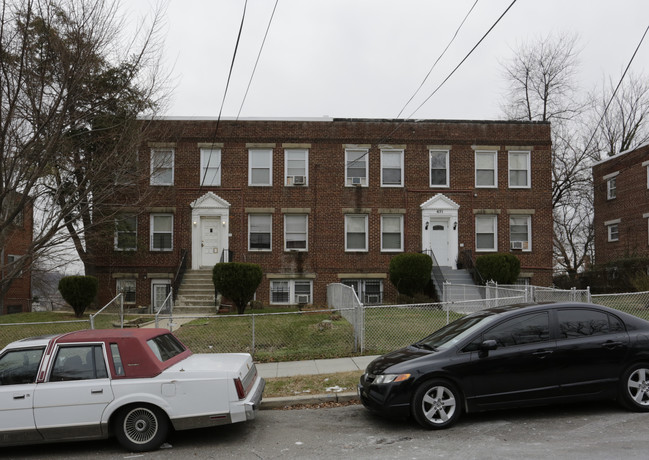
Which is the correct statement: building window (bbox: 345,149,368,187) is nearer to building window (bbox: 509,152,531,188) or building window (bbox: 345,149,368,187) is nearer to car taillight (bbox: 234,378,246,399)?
building window (bbox: 509,152,531,188)

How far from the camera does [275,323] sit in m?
14.4

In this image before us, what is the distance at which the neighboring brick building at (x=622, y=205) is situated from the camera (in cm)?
2564

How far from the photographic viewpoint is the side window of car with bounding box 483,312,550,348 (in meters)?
6.80

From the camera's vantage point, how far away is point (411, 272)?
64.6 feet

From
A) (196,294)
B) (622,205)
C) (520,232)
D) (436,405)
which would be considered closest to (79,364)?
(436,405)

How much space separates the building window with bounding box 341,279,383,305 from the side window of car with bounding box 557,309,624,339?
49.1ft

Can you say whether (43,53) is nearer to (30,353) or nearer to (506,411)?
(30,353)

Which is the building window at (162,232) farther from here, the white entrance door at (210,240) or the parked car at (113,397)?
the parked car at (113,397)

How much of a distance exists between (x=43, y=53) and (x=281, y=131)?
45.8 feet

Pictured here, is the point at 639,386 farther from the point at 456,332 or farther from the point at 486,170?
the point at 486,170

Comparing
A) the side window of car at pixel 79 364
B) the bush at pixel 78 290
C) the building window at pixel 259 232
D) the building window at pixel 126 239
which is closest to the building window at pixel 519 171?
the building window at pixel 259 232

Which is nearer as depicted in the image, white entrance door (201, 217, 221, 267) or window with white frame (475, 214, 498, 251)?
white entrance door (201, 217, 221, 267)

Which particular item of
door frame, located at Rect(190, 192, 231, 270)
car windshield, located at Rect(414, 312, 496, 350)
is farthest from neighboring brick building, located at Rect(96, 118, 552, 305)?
car windshield, located at Rect(414, 312, 496, 350)

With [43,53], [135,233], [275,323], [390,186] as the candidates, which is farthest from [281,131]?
[43,53]
